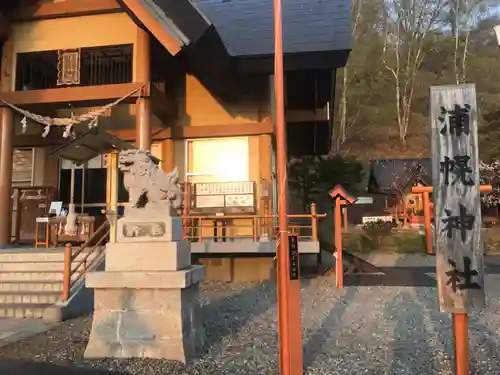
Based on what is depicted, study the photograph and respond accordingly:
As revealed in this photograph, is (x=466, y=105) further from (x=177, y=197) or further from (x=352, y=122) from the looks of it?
(x=352, y=122)

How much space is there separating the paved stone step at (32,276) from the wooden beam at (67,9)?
621 centimetres

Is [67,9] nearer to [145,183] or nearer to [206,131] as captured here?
[206,131]

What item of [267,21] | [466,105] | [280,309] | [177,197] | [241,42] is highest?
[267,21]

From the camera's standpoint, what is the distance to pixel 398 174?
29.5 m

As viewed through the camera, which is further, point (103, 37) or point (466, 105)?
point (103, 37)

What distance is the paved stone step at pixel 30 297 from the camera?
7.61 metres

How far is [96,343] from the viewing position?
17.0 feet

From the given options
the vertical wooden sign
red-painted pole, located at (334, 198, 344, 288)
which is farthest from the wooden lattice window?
the vertical wooden sign

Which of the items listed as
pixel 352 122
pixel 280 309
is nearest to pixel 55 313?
pixel 280 309

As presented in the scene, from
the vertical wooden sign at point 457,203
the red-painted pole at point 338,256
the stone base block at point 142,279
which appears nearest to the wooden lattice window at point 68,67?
the stone base block at point 142,279

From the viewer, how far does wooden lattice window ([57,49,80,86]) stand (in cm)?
1062

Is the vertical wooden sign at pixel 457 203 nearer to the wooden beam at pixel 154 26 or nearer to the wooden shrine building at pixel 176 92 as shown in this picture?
the wooden shrine building at pixel 176 92

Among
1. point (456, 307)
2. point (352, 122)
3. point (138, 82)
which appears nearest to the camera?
point (456, 307)

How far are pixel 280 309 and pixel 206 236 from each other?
279 inches
